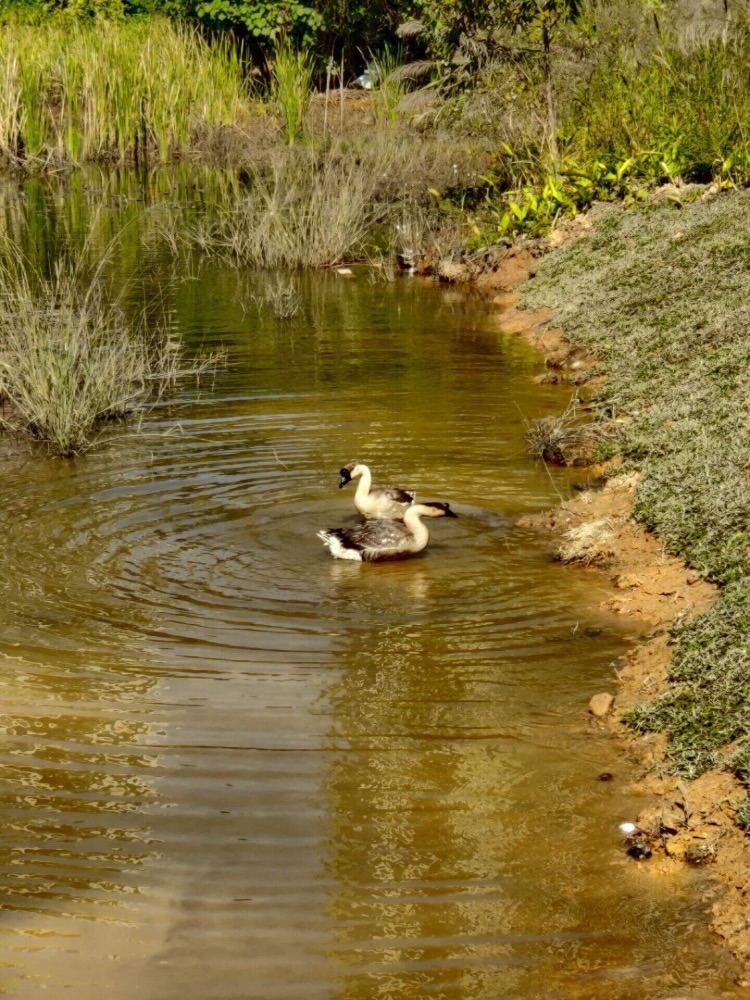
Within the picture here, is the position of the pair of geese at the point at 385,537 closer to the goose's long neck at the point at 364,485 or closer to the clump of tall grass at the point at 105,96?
the goose's long neck at the point at 364,485

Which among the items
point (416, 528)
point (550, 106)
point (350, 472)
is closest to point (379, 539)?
point (416, 528)

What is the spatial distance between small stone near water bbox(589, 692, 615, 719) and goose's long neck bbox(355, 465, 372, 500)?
3.32m

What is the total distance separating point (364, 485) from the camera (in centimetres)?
956

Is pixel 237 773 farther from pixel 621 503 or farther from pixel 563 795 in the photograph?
pixel 621 503

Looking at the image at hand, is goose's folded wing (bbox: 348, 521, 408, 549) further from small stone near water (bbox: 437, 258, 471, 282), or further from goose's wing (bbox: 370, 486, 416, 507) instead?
small stone near water (bbox: 437, 258, 471, 282)

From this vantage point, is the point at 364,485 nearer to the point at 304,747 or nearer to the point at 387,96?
the point at 304,747

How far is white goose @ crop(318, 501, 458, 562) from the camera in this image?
8.77 meters

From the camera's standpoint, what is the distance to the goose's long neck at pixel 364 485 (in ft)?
31.2

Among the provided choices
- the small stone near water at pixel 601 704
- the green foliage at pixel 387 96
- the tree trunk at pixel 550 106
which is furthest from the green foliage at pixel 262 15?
the small stone near water at pixel 601 704

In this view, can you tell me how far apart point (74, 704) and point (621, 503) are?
431cm

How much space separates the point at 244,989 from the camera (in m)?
4.46

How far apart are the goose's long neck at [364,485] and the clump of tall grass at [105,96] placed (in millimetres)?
20255

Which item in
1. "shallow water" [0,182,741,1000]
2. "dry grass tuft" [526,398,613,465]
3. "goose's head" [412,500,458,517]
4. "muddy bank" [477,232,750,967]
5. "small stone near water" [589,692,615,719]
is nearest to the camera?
"shallow water" [0,182,741,1000]

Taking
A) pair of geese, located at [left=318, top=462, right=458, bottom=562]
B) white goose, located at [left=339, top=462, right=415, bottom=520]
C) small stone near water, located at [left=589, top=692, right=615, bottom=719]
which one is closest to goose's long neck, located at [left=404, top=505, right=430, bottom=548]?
pair of geese, located at [left=318, top=462, right=458, bottom=562]
